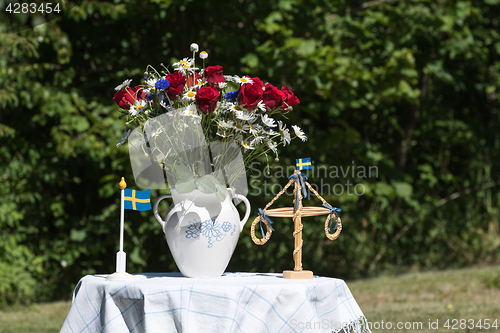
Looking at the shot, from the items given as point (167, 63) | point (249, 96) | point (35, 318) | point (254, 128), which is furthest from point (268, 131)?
point (35, 318)

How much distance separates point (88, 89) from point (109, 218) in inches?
49.1

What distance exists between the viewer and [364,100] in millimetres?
4922

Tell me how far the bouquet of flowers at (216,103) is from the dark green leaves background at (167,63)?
2327 mm

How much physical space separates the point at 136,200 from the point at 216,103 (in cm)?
46

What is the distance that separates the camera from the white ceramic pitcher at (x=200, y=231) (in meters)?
1.66

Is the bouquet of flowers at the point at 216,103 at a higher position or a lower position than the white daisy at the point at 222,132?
higher

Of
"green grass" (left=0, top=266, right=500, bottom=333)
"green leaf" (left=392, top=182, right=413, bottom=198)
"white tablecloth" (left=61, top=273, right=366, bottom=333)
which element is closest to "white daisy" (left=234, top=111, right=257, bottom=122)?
"white tablecloth" (left=61, top=273, right=366, bottom=333)

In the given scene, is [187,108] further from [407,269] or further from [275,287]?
[407,269]

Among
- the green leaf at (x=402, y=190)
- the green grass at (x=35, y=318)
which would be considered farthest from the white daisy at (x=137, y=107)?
the green leaf at (x=402, y=190)

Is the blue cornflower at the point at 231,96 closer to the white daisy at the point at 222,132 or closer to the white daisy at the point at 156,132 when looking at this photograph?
the white daisy at the point at 222,132

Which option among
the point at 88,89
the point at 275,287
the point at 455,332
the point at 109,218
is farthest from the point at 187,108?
the point at 88,89

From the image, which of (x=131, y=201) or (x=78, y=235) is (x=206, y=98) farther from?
(x=78, y=235)

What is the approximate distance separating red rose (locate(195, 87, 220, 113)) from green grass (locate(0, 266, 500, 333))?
244 centimetres

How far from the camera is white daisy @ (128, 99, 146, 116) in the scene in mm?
1685
